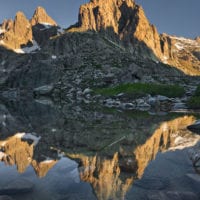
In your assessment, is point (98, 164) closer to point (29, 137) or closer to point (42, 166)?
point (42, 166)

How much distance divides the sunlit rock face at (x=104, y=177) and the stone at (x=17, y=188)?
1789mm

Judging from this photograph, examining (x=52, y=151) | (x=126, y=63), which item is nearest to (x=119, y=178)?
(x=52, y=151)

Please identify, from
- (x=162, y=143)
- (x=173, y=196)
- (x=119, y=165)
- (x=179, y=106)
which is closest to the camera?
(x=173, y=196)

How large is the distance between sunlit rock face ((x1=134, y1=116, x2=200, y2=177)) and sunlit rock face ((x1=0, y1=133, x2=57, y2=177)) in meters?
3.64

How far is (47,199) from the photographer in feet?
26.2

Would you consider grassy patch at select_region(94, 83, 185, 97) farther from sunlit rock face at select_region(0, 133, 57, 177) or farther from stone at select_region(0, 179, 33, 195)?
stone at select_region(0, 179, 33, 195)

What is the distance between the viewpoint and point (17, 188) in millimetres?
8594

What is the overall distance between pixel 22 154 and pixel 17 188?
4.54m

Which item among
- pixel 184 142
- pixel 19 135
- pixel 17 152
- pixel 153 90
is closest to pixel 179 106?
pixel 153 90

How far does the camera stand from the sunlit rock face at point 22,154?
1094 cm

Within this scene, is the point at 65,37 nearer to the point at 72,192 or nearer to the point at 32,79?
the point at 32,79

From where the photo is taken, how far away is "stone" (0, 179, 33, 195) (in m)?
8.44

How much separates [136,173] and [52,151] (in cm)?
505

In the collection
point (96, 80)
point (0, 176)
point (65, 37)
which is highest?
point (65, 37)
